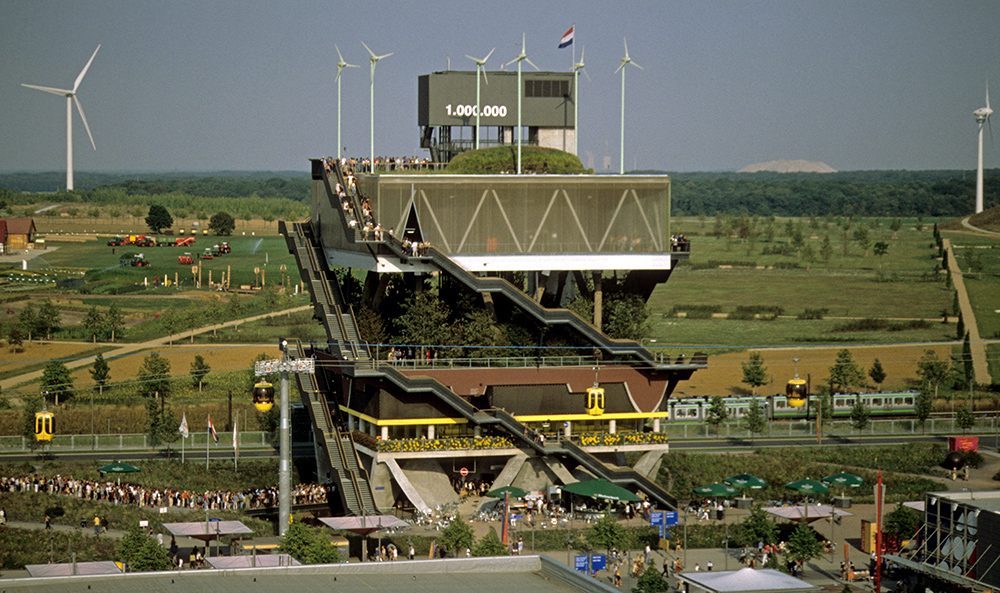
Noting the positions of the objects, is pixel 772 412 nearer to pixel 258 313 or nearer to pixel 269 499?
pixel 269 499

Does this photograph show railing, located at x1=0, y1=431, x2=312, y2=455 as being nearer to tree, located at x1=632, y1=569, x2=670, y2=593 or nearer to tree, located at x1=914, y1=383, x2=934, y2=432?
tree, located at x1=632, y1=569, x2=670, y2=593

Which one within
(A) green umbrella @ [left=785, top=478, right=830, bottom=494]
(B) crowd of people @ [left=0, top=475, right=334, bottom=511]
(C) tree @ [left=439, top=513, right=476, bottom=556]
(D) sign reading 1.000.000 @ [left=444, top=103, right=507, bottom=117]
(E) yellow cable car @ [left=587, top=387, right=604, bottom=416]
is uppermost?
(D) sign reading 1.000.000 @ [left=444, top=103, right=507, bottom=117]

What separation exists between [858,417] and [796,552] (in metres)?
43.0

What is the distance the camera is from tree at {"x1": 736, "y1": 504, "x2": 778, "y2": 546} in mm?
67250

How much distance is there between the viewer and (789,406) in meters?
111

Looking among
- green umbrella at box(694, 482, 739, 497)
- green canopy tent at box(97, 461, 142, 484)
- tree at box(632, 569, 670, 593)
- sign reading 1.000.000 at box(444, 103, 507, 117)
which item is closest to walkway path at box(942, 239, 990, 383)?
sign reading 1.000.000 at box(444, 103, 507, 117)

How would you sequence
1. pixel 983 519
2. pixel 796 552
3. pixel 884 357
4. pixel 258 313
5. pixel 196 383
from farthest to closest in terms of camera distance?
pixel 258 313
pixel 884 357
pixel 196 383
pixel 796 552
pixel 983 519

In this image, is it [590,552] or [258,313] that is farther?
[258,313]

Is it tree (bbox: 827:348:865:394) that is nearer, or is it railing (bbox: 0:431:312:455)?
railing (bbox: 0:431:312:455)

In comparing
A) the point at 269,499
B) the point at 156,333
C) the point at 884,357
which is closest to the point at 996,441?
the point at 884,357

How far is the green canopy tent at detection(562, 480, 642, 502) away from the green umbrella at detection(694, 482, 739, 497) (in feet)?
11.2

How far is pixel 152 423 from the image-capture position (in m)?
90.7

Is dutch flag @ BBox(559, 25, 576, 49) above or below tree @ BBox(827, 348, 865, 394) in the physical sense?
above

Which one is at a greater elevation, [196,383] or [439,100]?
[439,100]
